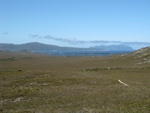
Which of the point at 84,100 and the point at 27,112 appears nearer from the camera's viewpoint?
the point at 27,112

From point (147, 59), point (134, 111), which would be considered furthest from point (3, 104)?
point (147, 59)

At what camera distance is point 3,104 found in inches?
1291

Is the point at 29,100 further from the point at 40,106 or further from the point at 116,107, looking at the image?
the point at 116,107

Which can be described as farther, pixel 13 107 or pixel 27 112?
pixel 13 107

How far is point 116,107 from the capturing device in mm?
26922

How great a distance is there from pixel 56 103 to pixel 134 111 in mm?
11126

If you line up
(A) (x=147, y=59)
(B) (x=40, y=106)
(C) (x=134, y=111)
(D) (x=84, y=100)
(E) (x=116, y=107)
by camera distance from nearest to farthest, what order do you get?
1. (C) (x=134, y=111)
2. (E) (x=116, y=107)
3. (B) (x=40, y=106)
4. (D) (x=84, y=100)
5. (A) (x=147, y=59)

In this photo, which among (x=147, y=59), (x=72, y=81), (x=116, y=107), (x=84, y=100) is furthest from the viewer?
(x=147, y=59)

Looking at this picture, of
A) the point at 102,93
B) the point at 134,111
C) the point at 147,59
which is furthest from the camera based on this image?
the point at 147,59

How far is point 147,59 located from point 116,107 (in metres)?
81.7

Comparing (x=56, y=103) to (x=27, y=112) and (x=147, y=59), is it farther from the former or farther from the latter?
(x=147, y=59)

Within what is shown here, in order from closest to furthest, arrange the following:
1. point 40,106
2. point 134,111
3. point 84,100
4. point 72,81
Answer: point 134,111 < point 40,106 < point 84,100 < point 72,81

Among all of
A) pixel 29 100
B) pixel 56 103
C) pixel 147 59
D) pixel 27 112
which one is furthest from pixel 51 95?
pixel 147 59

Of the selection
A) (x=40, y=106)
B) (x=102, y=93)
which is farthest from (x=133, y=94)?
(x=40, y=106)
